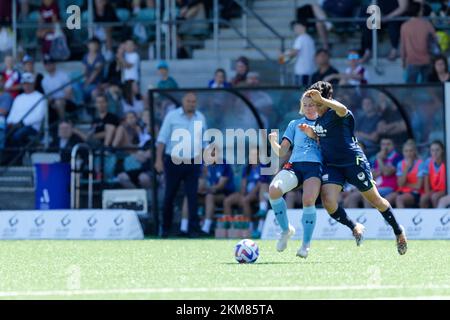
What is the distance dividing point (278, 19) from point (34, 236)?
7520 millimetres

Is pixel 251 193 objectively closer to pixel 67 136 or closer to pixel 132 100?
pixel 132 100

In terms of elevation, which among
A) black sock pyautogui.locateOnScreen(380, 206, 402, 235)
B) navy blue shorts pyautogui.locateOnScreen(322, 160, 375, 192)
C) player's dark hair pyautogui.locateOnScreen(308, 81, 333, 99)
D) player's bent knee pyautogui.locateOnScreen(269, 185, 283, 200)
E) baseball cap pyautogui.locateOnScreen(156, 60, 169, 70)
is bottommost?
black sock pyautogui.locateOnScreen(380, 206, 402, 235)

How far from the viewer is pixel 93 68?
24.9 m

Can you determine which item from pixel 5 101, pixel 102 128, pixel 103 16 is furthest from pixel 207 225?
pixel 103 16

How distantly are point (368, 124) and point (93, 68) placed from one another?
606 centimetres

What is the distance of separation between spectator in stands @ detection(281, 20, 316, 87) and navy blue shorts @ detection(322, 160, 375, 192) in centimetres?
842

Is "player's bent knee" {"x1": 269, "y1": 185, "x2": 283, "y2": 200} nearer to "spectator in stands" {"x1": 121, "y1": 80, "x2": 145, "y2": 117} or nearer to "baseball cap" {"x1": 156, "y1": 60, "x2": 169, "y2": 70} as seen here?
"baseball cap" {"x1": 156, "y1": 60, "x2": 169, "y2": 70}

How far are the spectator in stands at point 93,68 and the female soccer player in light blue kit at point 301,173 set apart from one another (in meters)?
10.1

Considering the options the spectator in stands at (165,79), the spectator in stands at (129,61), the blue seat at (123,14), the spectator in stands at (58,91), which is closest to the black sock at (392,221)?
the spectator in stands at (165,79)

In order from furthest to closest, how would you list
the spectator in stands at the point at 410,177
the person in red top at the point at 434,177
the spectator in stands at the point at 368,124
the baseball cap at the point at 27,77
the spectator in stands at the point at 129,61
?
1. the baseball cap at the point at 27,77
2. the spectator in stands at the point at 129,61
3. the spectator in stands at the point at 368,124
4. the spectator in stands at the point at 410,177
5. the person in red top at the point at 434,177

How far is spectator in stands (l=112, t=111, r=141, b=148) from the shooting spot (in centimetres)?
2273

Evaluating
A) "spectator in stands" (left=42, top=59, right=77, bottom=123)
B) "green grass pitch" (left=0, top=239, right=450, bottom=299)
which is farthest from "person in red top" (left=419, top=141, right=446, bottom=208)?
"spectator in stands" (left=42, top=59, right=77, bottom=123)

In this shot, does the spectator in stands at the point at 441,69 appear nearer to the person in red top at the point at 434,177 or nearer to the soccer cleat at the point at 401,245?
the person in red top at the point at 434,177

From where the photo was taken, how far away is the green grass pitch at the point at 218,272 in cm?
1090
